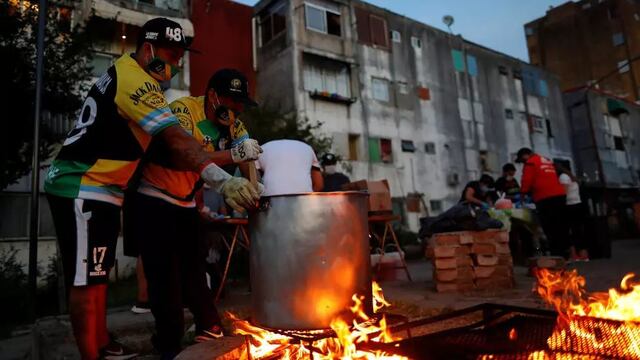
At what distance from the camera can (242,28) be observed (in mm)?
19266

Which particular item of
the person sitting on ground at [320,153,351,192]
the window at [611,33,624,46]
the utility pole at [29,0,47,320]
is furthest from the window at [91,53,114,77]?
the window at [611,33,624,46]

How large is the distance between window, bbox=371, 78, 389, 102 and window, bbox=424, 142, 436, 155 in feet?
10.7

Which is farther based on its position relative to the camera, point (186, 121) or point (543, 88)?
point (543, 88)

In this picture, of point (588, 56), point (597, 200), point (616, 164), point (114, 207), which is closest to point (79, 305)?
point (114, 207)

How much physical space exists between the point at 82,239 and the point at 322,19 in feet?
63.8

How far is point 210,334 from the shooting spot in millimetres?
2590

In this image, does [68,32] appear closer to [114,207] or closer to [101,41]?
[101,41]

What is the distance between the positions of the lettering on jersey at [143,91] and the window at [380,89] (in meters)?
19.2

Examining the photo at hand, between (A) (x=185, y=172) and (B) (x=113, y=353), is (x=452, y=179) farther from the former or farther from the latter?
(B) (x=113, y=353)

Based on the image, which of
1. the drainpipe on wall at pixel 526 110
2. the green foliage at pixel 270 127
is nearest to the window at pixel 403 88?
the green foliage at pixel 270 127

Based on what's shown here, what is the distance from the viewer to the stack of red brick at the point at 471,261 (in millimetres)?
4621

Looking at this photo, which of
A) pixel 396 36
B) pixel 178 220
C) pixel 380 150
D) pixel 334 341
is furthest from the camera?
pixel 396 36

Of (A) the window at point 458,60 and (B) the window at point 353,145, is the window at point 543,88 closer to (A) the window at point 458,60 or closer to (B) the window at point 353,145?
(A) the window at point 458,60

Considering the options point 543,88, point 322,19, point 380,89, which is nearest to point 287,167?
point 322,19
